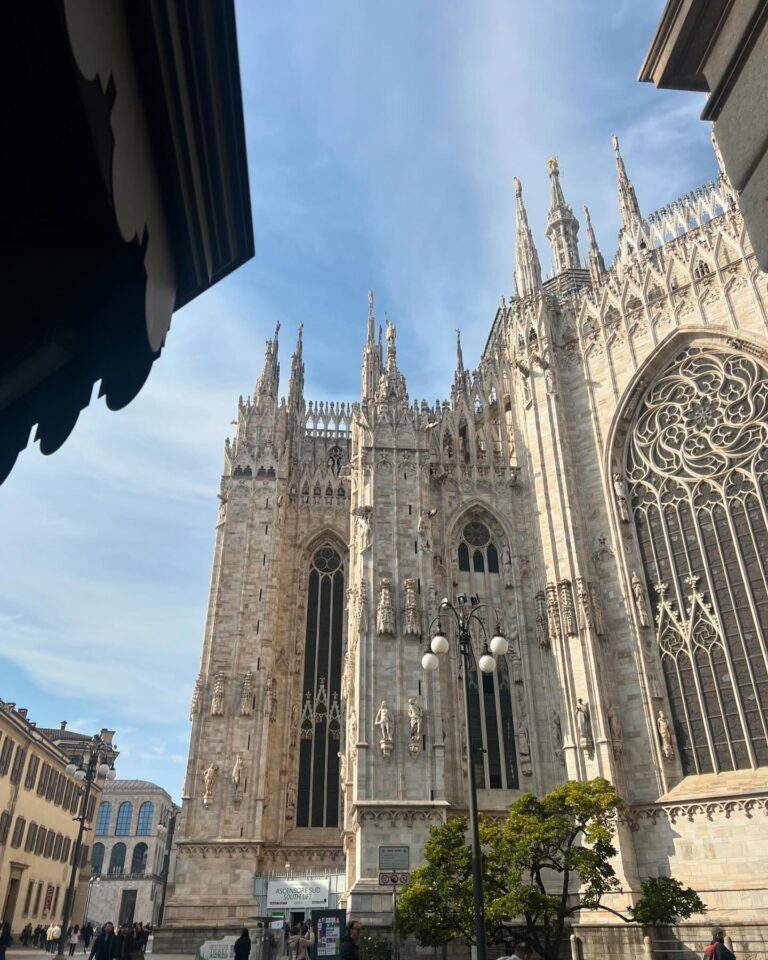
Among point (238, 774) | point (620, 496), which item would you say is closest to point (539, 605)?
point (620, 496)

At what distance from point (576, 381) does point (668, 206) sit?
35.7ft

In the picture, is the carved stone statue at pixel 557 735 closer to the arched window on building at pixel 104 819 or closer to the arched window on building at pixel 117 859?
the arched window on building at pixel 117 859

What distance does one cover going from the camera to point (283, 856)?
1248 inches

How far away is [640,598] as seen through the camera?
26.2 metres

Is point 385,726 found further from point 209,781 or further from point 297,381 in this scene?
point 297,381

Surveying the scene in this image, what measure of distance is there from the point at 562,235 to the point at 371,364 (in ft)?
46.8

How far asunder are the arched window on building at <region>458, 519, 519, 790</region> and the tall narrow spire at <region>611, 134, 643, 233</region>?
17.4 m

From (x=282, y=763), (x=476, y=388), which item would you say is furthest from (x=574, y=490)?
(x=282, y=763)

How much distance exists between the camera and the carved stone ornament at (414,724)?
989 inches

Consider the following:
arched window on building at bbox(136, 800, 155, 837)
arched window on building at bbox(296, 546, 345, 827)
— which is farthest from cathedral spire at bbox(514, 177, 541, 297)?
arched window on building at bbox(136, 800, 155, 837)

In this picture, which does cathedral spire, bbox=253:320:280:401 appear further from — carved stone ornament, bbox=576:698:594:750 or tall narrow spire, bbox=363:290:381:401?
carved stone ornament, bbox=576:698:594:750

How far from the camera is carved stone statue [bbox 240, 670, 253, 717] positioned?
3306 cm

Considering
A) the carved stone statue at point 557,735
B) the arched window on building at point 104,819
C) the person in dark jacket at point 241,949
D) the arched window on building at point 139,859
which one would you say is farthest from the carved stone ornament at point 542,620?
the arched window on building at point 104,819

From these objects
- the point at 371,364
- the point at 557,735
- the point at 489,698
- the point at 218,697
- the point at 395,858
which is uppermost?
the point at 371,364
